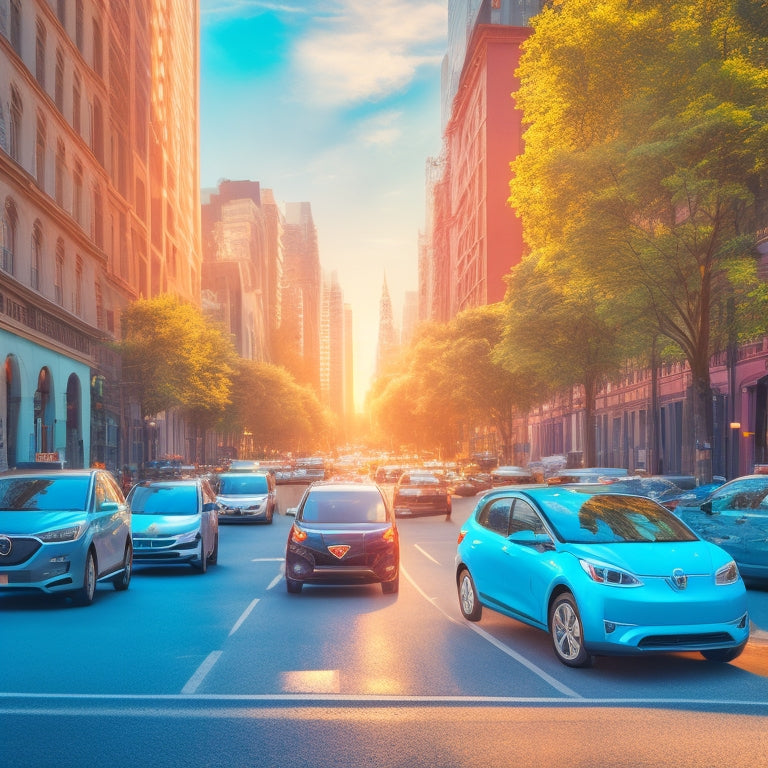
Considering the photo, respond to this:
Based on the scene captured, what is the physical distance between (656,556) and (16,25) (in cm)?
3552

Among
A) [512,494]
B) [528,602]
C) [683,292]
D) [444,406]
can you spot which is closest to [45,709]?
[528,602]

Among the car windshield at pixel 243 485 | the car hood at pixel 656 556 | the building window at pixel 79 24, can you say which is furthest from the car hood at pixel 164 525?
the building window at pixel 79 24

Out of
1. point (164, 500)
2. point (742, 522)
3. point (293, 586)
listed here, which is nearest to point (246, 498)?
point (164, 500)

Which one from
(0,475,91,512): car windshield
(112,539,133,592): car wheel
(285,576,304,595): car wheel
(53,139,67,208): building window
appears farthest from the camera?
(53,139,67,208): building window

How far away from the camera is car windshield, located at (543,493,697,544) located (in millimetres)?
9695

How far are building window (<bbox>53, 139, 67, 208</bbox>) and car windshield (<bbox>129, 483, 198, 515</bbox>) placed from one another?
26.4 meters

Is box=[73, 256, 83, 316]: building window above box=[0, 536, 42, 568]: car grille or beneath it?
above

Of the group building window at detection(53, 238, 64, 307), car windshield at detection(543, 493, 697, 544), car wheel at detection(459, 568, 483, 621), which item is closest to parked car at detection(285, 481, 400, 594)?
car wheel at detection(459, 568, 483, 621)

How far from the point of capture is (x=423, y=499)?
3478 centimetres

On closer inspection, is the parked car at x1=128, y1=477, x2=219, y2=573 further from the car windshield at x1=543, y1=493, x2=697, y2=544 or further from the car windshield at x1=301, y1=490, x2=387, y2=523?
the car windshield at x1=543, y1=493, x2=697, y2=544

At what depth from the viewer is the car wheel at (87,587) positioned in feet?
43.3

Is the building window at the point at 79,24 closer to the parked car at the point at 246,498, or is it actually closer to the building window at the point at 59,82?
the building window at the point at 59,82

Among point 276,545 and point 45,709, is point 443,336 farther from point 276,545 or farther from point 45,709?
Result: point 45,709

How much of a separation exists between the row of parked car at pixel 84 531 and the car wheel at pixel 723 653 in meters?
8.07
